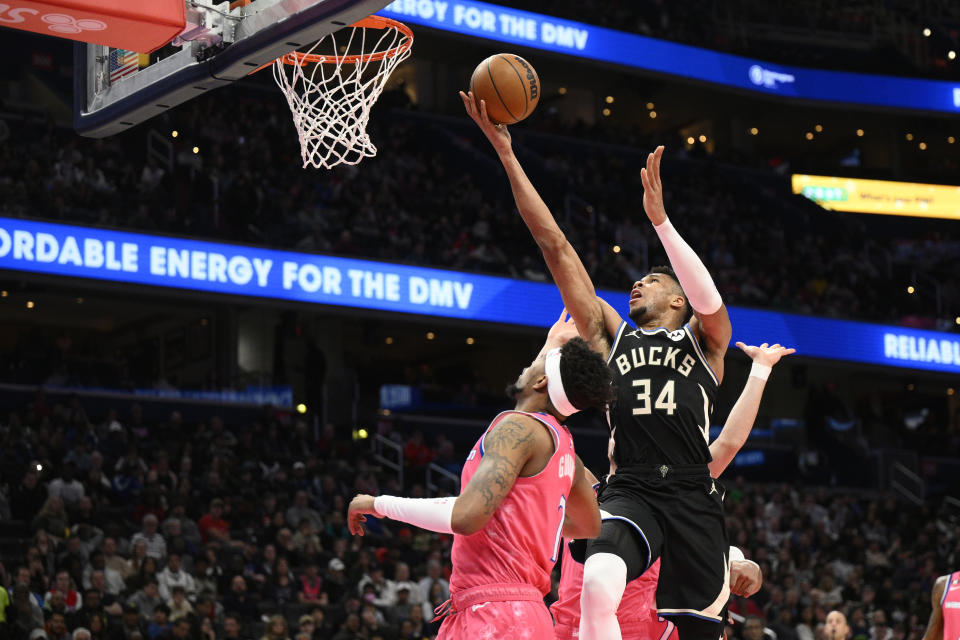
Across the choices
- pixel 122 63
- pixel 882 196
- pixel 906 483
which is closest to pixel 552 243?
pixel 122 63

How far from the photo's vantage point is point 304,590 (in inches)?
543

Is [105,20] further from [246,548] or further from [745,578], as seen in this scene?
[246,548]

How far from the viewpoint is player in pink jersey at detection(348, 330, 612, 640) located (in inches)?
180

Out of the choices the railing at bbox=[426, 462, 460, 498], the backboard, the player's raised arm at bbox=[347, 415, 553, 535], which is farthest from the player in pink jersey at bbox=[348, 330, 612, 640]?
the railing at bbox=[426, 462, 460, 498]

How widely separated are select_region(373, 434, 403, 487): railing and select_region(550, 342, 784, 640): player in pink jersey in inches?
522

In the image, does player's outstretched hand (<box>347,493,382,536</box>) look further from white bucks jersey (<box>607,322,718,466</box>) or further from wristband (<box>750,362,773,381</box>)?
wristband (<box>750,362,773,381</box>)

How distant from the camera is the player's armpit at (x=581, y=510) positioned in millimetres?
4906

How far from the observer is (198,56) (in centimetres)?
676

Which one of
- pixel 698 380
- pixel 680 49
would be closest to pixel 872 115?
pixel 680 49

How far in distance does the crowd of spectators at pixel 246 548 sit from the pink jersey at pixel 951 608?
341 cm

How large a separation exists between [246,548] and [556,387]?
10026 millimetres

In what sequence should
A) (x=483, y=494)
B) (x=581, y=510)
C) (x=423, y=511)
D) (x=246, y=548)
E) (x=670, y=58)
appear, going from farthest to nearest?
(x=670, y=58)
(x=246, y=548)
(x=581, y=510)
(x=423, y=511)
(x=483, y=494)

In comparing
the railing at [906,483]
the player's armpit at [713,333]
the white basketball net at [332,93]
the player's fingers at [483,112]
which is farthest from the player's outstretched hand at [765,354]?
the railing at [906,483]

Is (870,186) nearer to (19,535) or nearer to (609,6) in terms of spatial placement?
(609,6)
